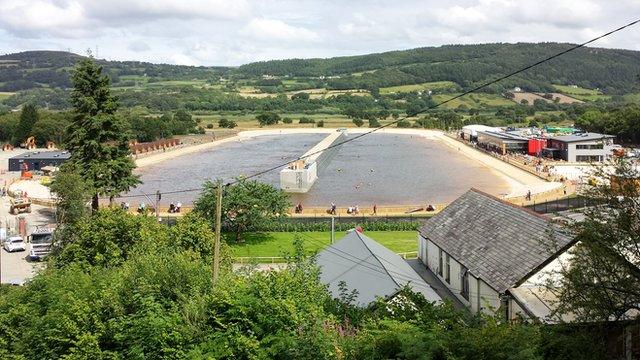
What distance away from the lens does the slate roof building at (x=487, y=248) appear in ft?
55.0

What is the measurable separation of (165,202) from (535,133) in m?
64.9

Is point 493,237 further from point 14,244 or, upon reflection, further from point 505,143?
point 505,143

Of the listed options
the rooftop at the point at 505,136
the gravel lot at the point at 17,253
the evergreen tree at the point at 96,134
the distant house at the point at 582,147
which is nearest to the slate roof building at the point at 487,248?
the gravel lot at the point at 17,253

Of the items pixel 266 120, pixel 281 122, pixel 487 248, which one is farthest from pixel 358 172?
pixel 281 122

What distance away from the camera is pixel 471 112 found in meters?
181

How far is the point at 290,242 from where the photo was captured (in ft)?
114

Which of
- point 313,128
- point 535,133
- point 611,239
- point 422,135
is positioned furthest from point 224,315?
point 313,128

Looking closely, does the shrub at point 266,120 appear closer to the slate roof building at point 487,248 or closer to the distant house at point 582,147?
the distant house at point 582,147

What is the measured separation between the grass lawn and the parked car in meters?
10.8

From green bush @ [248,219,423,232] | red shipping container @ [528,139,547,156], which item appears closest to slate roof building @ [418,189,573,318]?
green bush @ [248,219,423,232]

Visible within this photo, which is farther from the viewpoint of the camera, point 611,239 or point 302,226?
point 302,226

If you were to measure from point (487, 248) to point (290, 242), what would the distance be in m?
16.7

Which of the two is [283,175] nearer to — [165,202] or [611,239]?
[165,202]

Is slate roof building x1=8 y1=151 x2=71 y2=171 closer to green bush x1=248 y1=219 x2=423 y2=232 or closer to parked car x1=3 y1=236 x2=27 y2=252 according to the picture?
parked car x1=3 y1=236 x2=27 y2=252
